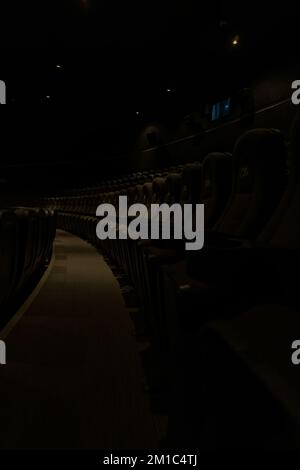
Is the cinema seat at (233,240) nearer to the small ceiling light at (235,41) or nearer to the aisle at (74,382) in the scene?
the aisle at (74,382)

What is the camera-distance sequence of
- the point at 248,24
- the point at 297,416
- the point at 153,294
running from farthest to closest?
the point at 248,24 → the point at 153,294 → the point at 297,416

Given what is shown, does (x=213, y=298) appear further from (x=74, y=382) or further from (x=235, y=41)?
(x=235, y=41)

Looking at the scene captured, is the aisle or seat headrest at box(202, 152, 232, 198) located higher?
seat headrest at box(202, 152, 232, 198)

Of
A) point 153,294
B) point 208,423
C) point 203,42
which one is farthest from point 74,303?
point 203,42

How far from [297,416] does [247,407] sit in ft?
0.18

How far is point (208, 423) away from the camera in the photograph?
0.29 metres

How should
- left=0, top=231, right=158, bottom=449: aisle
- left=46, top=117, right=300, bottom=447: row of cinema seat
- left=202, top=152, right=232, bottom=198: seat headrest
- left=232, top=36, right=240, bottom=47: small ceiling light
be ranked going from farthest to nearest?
left=232, top=36, right=240, bottom=47: small ceiling light < left=202, top=152, right=232, bottom=198: seat headrest < left=0, top=231, right=158, bottom=449: aisle < left=46, top=117, right=300, bottom=447: row of cinema seat

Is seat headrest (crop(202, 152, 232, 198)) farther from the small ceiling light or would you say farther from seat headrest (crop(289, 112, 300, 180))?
the small ceiling light

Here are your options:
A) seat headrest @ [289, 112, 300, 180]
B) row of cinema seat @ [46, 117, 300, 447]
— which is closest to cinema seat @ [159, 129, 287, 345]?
row of cinema seat @ [46, 117, 300, 447]

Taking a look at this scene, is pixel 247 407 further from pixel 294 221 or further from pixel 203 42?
pixel 203 42

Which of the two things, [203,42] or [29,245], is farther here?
[203,42]

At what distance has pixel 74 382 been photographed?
1.98 ft

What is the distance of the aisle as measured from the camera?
46 centimetres
